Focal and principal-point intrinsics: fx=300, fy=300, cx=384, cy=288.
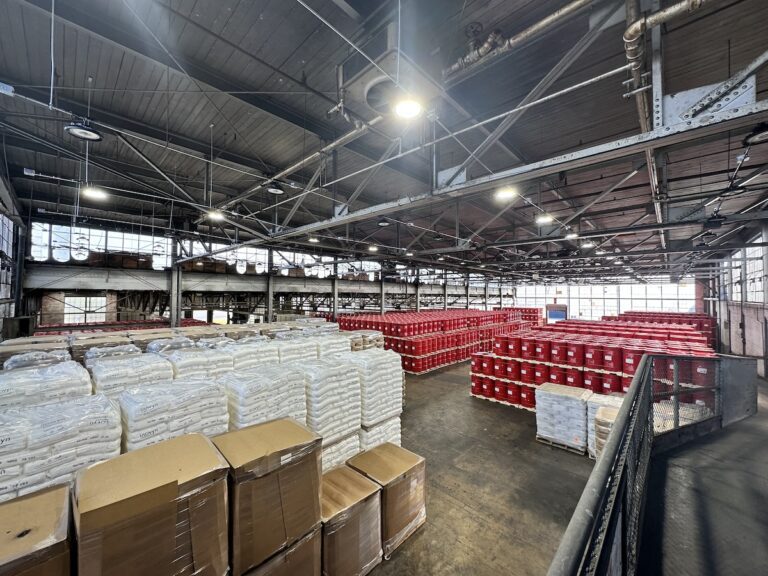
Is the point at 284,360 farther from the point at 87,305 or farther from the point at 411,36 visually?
→ the point at 87,305

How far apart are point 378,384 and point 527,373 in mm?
5436

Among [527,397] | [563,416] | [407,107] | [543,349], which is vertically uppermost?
[407,107]

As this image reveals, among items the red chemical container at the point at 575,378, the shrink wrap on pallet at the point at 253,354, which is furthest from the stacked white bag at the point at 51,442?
the red chemical container at the point at 575,378

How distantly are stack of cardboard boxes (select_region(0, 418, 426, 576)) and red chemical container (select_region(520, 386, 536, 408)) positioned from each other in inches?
238

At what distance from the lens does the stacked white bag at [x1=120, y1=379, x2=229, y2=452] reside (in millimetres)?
2633

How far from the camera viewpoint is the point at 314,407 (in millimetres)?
3773

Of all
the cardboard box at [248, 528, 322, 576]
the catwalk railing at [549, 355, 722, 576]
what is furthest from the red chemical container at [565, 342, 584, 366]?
the cardboard box at [248, 528, 322, 576]

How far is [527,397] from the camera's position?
8.15 meters

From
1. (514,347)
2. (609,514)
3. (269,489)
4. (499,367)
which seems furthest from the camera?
(499,367)

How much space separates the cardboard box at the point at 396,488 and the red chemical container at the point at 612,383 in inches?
227

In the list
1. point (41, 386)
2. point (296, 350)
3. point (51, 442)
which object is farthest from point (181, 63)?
point (296, 350)

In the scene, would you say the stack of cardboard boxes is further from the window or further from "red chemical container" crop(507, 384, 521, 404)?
the window

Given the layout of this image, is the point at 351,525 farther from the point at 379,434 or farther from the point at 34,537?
the point at 34,537

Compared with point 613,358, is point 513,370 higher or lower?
lower
